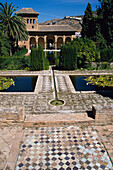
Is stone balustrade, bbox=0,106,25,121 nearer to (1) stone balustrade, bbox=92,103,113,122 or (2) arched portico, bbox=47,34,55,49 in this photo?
(1) stone balustrade, bbox=92,103,113,122

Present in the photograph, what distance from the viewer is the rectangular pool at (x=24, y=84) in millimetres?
10016

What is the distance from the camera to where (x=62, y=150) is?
457 centimetres

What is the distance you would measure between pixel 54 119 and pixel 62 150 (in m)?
1.55

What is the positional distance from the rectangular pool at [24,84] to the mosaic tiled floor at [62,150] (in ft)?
15.5

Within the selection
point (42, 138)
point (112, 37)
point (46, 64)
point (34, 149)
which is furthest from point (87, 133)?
point (112, 37)

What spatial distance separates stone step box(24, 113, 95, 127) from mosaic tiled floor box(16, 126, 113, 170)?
231mm

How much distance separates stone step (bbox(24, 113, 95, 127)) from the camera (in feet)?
19.0

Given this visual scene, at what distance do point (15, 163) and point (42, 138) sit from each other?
1159mm

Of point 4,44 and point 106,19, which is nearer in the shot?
point 106,19

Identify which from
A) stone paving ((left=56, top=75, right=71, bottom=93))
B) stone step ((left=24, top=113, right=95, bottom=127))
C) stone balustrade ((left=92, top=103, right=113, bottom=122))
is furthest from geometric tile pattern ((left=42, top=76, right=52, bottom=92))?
stone balustrade ((left=92, top=103, right=113, bottom=122))

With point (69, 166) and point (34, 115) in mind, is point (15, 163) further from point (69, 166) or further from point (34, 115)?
point (34, 115)

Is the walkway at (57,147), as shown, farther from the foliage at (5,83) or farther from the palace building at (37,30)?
the palace building at (37,30)

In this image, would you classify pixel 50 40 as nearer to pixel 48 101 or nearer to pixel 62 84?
pixel 62 84

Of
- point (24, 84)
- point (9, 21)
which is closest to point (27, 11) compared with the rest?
point (9, 21)
